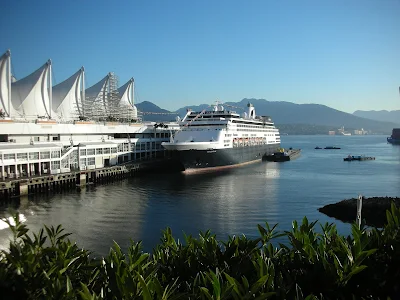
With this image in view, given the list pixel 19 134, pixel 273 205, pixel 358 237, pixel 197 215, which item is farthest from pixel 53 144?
pixel 358 237

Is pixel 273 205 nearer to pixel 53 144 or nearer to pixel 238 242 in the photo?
pixel 238 242

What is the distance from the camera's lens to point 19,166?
29297 millimetres

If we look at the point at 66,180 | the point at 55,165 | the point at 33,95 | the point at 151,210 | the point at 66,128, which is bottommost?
the point at 151,210

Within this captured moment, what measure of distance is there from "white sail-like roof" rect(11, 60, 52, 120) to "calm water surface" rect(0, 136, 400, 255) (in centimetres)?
1609

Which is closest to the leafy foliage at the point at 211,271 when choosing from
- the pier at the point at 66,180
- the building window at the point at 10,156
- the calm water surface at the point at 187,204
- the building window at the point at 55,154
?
the calm water surface at the point at 187,204

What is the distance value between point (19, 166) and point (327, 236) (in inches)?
1085

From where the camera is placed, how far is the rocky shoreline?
65.9 feet

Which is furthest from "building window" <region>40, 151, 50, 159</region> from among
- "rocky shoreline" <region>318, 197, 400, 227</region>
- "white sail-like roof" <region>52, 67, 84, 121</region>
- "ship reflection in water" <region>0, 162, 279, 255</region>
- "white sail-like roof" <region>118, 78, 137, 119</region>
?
"white sail-like roof" <region>118, 78, 137, 119</region>

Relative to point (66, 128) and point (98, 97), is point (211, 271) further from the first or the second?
point (98, 97)

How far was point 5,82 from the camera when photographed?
38.7 metres

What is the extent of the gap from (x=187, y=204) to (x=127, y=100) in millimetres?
41624

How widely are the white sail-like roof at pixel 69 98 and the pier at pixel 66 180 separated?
50.4 ft

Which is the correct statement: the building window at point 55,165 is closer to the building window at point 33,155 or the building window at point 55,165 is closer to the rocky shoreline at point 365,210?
the building window at point 33,155

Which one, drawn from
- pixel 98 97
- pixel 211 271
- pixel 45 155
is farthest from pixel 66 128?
pixel 211 271
